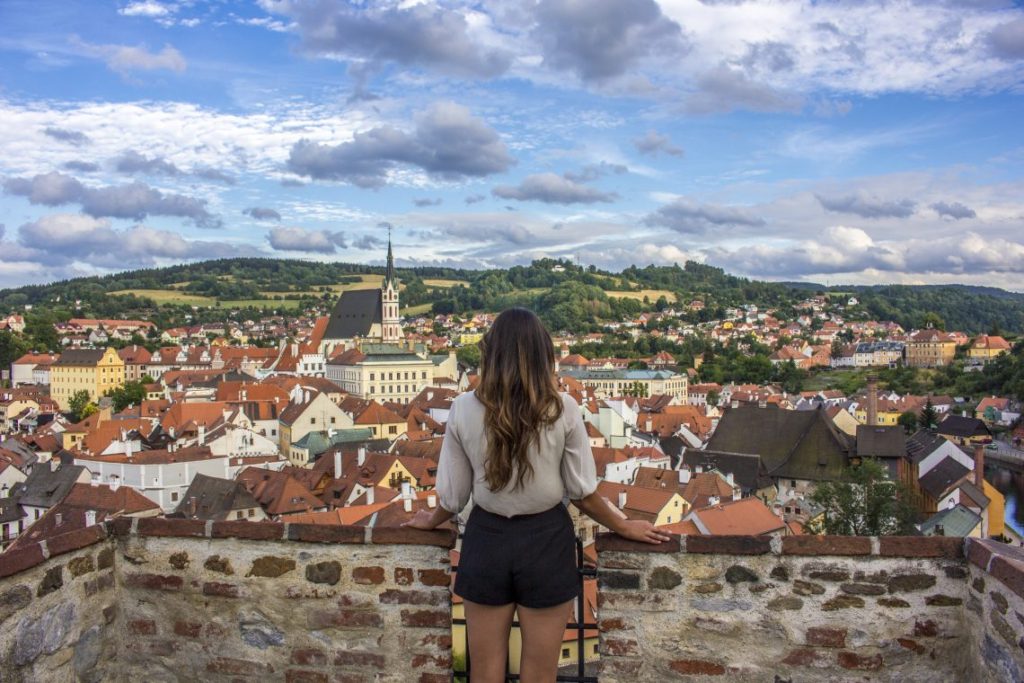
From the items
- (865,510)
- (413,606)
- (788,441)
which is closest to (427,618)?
(413,606)

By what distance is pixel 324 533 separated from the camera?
12.8 feet

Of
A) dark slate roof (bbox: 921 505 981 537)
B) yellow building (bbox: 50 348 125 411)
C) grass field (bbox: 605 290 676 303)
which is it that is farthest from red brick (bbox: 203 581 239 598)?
grass field (bbox: 605 290 676 303)

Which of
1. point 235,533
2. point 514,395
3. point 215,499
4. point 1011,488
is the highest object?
point 514,395

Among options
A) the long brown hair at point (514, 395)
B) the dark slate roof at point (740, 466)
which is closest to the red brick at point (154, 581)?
the long brown hair at point (514, 395)

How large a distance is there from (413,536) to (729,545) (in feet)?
4.62

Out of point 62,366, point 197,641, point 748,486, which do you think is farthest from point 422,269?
point 197,641

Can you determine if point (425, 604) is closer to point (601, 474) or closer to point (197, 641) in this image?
point (197, 641)

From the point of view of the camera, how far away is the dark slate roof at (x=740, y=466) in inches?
1294

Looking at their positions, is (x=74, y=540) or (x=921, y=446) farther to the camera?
(x=921, y=446)

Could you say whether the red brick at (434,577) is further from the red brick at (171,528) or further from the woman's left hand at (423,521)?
the red brick at (171,528)

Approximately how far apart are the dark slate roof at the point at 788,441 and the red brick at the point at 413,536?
3173 centimetres

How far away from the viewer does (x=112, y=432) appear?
133 ft

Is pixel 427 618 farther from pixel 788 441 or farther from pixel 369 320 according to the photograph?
pixel 369 320

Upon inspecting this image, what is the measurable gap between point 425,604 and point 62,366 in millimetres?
79590
